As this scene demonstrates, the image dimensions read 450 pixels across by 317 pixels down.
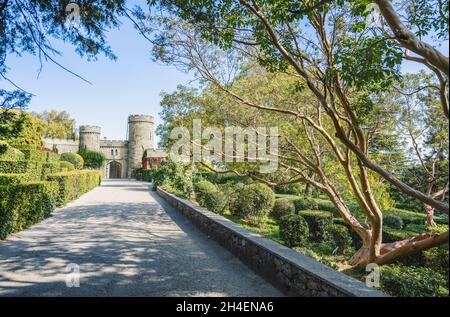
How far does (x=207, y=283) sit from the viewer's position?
4074 mm

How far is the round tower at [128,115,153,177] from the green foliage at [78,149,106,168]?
4.51 m

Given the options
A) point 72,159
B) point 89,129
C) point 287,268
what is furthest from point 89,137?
point 287,268

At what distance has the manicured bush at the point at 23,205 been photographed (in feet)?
21.5

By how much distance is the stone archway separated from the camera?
4712cm

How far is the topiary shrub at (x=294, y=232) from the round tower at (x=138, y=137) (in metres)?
37.6

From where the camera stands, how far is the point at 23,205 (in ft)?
25.1

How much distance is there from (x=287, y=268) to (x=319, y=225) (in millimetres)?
7093

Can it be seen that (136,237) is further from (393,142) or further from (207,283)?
(393,142)

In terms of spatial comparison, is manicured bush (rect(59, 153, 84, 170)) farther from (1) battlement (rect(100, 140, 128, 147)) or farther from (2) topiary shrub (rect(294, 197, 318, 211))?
(2) topiary shrub (rect(294, 197, 318, 211))

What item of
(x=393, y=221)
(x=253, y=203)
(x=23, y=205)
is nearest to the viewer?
(x=23, y=205)

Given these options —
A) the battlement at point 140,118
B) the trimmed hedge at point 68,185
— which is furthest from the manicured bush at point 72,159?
the trimmed hedge at point 68,185

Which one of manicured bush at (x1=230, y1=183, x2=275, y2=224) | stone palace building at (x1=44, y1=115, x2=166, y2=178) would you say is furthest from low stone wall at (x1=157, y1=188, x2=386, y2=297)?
stone palace building at (x1=44, y1=115, x2=166, y2=178)

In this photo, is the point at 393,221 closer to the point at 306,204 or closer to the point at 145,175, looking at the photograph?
the point at 306,204

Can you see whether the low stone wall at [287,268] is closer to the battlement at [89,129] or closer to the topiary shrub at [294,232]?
the topiary shrub at [294,232]
